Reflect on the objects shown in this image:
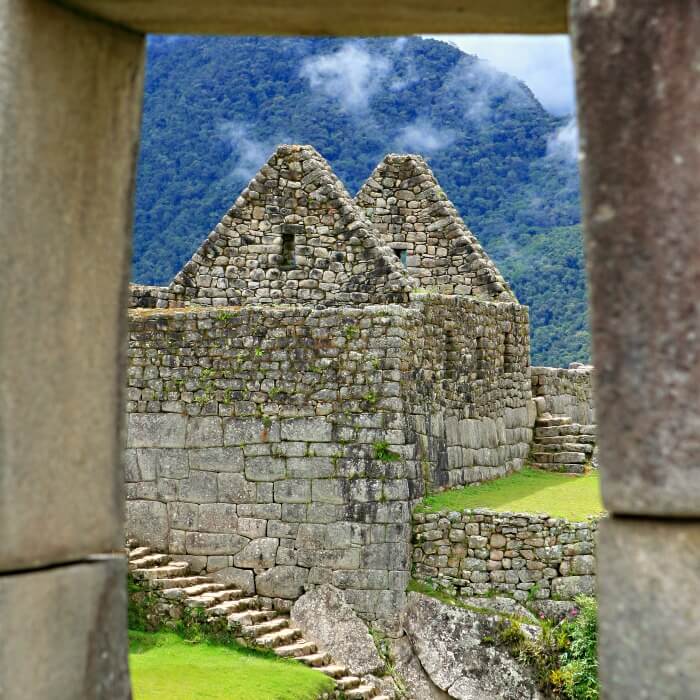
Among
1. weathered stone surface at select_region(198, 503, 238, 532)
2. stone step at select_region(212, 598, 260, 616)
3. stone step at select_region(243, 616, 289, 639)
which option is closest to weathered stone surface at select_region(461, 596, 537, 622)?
stone step at select_region(243, 616, 289, 639)

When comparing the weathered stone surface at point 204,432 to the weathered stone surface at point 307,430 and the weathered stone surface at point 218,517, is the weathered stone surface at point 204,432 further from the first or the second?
the weathered stone surface at point 307,430

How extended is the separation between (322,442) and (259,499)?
0.98 m

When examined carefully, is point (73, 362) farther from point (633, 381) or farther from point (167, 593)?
point (167, 593)

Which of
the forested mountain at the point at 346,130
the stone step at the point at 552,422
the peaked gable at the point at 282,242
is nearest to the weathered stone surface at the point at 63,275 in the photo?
the peaked gable at the point at 282,242

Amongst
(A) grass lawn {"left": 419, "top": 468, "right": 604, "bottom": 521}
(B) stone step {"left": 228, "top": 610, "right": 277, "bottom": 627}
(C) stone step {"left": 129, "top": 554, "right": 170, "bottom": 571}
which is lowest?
(B) stone step {"left": 228, "top": 610, "right": 277, "bottom": 627}

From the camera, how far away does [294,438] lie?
47.2 ft

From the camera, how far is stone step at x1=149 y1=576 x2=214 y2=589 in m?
14.2

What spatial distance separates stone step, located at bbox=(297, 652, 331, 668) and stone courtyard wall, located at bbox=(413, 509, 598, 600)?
50.6 inches

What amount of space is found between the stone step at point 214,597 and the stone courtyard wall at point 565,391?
6.58 m

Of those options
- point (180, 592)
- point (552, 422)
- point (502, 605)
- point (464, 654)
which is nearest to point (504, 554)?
point (502, 605)

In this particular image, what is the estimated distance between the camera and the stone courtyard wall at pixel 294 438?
45.9 ft

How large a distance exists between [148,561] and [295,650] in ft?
7.01

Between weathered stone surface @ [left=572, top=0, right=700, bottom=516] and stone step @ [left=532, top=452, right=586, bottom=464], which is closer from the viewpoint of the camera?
weathered stone surface @ [left=572, top=0, right=700, bottom=516]

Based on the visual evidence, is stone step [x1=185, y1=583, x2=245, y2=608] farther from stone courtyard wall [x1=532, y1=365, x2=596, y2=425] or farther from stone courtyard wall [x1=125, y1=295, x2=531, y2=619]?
stone courtyard wall [x1=532, y1=365, x2=596, y2=425]
